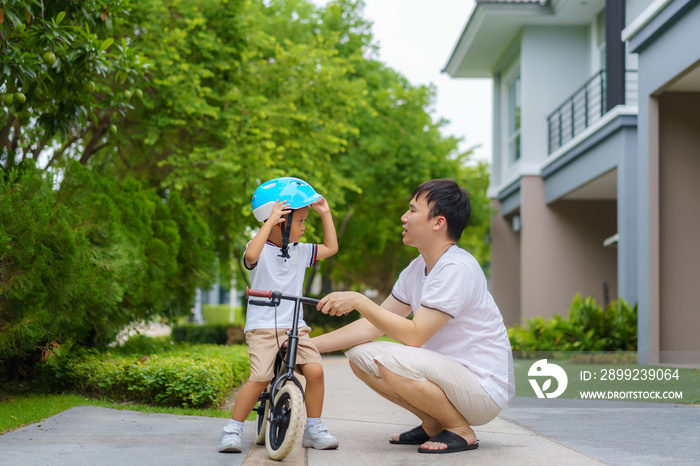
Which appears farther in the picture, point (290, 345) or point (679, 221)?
point (679, 221)

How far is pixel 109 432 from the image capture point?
4898 mm

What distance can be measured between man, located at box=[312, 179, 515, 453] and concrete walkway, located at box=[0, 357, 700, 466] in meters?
0.23

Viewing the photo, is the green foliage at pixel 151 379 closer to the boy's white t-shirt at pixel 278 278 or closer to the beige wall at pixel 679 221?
the boy's white t-shirt at pixel 278 278

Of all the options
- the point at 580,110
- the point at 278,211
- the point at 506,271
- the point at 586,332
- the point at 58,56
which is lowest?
the point at 586,332

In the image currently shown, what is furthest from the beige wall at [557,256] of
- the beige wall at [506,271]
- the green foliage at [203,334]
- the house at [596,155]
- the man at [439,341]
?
the man at [439,341]

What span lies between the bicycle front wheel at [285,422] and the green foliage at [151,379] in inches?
98.8

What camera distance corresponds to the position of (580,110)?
53.7ft

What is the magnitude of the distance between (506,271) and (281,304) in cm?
1617

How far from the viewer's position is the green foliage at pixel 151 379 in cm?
650

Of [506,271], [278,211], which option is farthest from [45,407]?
[506,271]

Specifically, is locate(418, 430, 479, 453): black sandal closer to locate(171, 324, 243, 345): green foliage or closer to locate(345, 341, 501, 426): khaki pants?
locate(345, 341, 501, 426): khaki pants

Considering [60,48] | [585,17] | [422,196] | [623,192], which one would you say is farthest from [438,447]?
[585,17]

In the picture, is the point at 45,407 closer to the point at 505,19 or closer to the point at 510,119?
the point at 505,19

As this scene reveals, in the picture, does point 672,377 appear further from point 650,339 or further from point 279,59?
point 279,59
